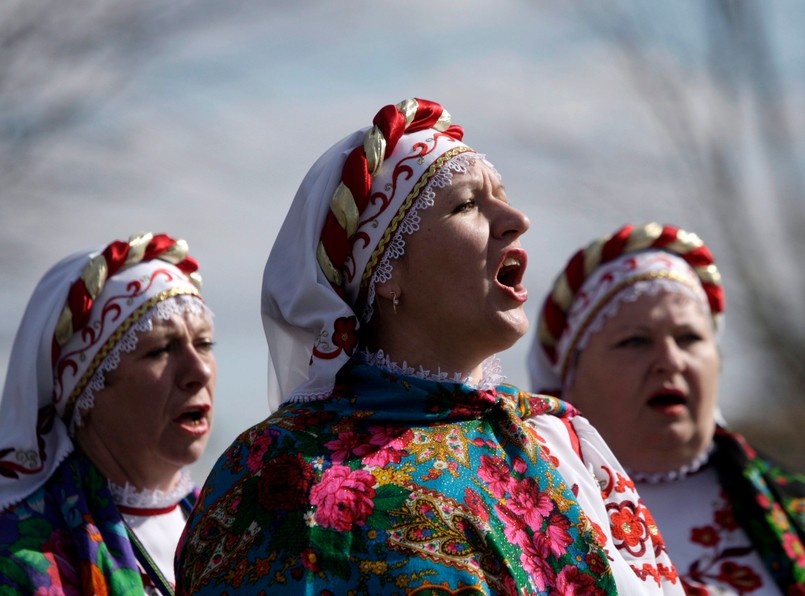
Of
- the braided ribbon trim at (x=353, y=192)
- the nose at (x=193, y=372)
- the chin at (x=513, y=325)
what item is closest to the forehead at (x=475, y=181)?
the braided ribbon trim at (x=353, y=192)

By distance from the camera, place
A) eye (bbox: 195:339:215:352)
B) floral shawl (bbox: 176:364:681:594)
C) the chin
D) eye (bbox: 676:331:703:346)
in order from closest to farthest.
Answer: floral shawl (bbox: 176:364:681:594)
the chin
eye (bbox: 195:339:215:352)
eye (bbox: 676:331:703:346)

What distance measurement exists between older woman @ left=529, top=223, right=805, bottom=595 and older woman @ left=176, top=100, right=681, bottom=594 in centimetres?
155

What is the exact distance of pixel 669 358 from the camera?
5055 millimetres

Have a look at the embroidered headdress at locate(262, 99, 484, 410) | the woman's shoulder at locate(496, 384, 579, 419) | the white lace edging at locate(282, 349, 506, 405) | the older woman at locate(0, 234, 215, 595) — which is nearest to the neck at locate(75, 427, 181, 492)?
the older woman at locate(0, 234, 215, 595)

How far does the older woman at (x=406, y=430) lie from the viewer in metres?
3.03

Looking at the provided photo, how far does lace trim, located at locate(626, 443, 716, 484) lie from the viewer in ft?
16.7

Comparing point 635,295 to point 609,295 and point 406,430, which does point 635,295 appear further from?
point 406,430

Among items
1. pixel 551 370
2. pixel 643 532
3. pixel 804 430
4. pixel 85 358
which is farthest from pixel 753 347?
pixel 643 532

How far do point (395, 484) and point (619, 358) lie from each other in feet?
7.24

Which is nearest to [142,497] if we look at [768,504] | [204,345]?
[204,345]

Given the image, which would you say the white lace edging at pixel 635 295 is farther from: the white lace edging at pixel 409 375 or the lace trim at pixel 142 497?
the white lace edging at pixel 409 375

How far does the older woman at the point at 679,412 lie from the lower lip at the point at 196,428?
54.0 inches

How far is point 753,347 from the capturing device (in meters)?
9.95

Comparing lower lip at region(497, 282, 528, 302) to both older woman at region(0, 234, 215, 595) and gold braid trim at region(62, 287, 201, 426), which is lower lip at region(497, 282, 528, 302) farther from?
gold braid trim at region(62, 287, 201, 426)
